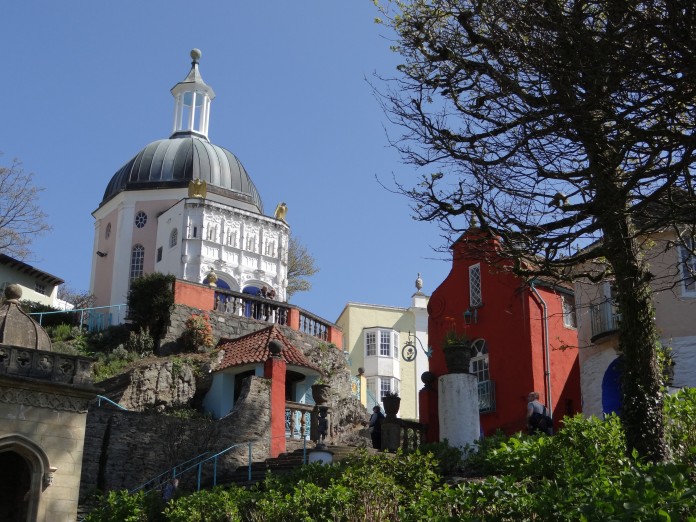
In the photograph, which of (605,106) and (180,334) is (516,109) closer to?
(605,106)

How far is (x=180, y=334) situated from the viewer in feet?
102

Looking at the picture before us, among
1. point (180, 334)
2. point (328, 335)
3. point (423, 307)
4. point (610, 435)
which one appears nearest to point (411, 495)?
point (610, 435)

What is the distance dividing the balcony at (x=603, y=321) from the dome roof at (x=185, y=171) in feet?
73.3

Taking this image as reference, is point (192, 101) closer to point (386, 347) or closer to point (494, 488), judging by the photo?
point (386, 347)

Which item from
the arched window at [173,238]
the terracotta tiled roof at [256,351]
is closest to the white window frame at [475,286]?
the terracotta tiled roof at [256,351]

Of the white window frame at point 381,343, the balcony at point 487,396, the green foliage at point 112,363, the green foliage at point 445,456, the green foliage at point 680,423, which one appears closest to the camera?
the green foliage at point 680,423

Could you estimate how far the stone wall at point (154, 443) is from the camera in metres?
21.0

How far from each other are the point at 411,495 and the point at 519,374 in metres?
11.1

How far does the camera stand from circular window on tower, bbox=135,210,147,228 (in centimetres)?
4271

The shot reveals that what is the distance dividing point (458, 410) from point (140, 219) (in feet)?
88.5

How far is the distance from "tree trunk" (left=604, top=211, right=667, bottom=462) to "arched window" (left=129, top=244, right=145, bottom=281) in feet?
101

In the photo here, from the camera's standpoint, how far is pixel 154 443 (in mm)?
21703

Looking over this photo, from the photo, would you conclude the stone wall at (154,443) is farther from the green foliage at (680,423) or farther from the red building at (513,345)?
the green foliage at (680,423)

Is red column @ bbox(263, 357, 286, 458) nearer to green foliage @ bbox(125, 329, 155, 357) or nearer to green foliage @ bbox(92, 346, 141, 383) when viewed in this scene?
green foliage @ bbox(92, 346, 141, 383)
